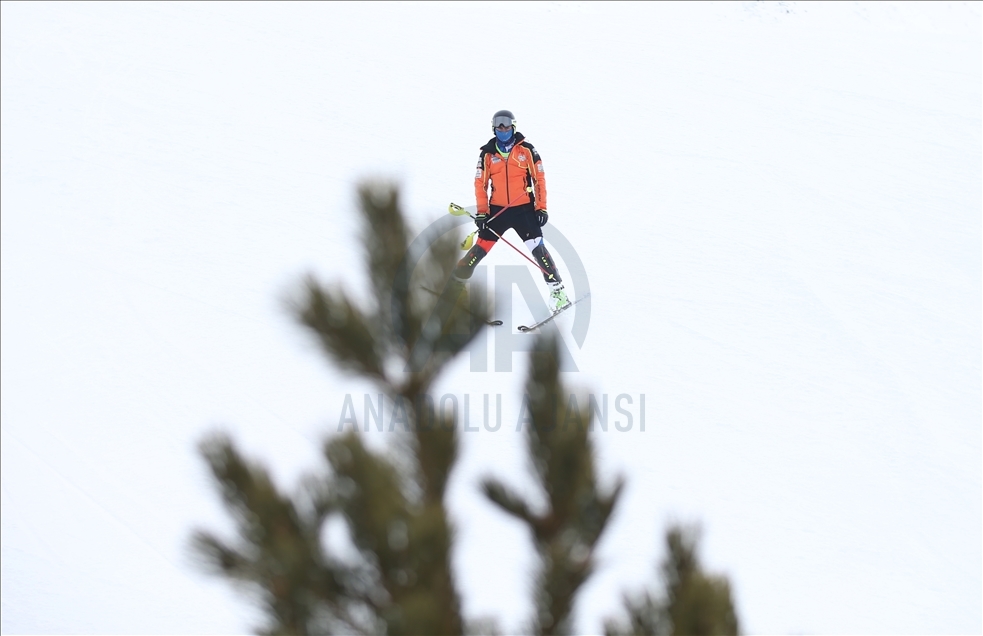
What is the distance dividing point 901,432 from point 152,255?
8.23 metres

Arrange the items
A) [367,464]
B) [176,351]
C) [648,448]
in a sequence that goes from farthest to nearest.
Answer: [176,351], [648,448], [367,464]

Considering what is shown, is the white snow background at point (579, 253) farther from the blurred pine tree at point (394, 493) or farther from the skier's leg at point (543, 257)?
the skier's leg at point (543, 257)

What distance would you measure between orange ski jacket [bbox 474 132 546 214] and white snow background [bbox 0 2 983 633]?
1.36 m

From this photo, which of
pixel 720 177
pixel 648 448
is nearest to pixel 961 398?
pixel 648 448

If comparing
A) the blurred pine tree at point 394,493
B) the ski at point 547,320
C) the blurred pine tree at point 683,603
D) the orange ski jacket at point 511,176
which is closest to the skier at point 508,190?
the orange ski jacket at point 511,176

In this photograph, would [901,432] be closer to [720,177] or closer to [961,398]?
[961,398]

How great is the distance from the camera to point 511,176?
9117mm

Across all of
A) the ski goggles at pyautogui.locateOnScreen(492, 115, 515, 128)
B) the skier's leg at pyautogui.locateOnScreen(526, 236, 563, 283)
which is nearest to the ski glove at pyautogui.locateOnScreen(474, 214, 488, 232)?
the skier's leg at pyautogui.locateOnScreen(526, 236, 563, 283)

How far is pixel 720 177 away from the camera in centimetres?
1339

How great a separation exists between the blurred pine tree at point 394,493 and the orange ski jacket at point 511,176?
A: 6.66 meters

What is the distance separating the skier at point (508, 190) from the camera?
9.02 meters

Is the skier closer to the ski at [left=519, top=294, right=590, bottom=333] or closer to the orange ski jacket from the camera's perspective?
the orange ski jacket

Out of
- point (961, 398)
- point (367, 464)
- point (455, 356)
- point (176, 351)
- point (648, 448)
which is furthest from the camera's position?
point (176, 351)

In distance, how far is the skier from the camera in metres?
9.02
